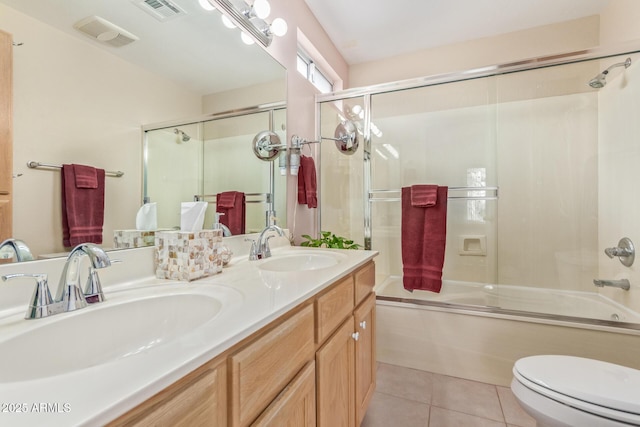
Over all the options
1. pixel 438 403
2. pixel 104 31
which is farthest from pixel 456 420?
pixel 104 31

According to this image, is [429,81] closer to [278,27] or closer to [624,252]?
[278,27]

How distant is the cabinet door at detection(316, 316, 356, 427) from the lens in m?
0.92

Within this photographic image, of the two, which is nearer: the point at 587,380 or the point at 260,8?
the point at 587,380

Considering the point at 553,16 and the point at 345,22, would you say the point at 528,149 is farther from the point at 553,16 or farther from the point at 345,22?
the point at 345,22

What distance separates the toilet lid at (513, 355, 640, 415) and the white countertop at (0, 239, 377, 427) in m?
0.86

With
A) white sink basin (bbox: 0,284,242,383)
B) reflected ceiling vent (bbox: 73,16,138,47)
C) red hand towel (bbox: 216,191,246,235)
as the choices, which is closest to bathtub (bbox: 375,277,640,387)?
red hand towel (bbox: 216,191,246,235)

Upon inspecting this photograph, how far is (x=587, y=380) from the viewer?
3.44ft

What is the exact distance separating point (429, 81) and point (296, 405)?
2137mm

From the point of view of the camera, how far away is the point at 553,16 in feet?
7.75

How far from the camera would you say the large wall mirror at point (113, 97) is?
28.5 inches

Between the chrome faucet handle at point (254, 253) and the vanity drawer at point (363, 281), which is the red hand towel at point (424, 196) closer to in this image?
the vanity drawer at point (363, 281)

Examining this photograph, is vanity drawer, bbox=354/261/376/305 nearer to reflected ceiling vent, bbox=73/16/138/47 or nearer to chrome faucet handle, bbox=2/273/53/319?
chrome faucet handle, bbox=2/273/53/319

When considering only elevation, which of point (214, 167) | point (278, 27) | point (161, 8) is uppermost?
point (278, 27)

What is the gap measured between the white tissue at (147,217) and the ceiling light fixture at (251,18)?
3.02ft
